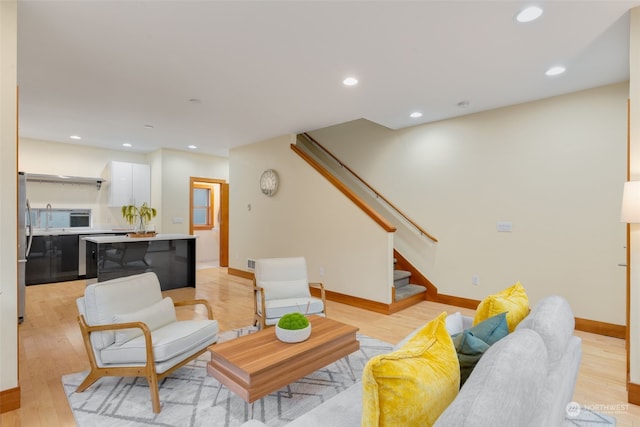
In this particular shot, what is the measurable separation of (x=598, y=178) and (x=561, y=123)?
0.73 meters

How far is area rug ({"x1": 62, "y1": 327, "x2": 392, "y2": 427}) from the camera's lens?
2049 mm

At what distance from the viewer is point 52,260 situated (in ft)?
19.3

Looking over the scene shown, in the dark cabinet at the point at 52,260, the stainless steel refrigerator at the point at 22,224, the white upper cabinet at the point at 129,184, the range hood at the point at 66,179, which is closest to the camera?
the stainless steel refrigerator at the point at 22,224

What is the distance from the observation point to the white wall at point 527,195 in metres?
3.46

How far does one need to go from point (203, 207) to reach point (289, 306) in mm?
6705

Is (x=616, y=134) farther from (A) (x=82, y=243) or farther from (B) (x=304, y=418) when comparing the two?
(A) (x=82, y=243)

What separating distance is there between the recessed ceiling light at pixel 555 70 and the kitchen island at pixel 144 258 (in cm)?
543

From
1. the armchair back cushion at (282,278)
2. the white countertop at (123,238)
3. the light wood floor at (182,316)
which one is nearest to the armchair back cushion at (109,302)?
the light wood floor at (182,316)

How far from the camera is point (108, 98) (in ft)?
12.8

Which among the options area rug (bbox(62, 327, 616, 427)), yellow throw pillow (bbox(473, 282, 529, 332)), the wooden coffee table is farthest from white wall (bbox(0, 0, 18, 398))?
yellow throw pillow (bbox(473, 282, 529, 332))

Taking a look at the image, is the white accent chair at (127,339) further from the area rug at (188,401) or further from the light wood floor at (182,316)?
the light wood floor at (182,316)

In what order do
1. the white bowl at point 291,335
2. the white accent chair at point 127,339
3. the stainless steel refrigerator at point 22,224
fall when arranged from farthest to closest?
the stainless steel refrigerator at point 22,224, the white bowl at point 291,335, the white accent chair at point 127,339

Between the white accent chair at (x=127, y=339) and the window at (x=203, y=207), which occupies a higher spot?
the window at (x=203, y=207)

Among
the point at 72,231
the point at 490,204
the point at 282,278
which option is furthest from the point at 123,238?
the point at 490,204
